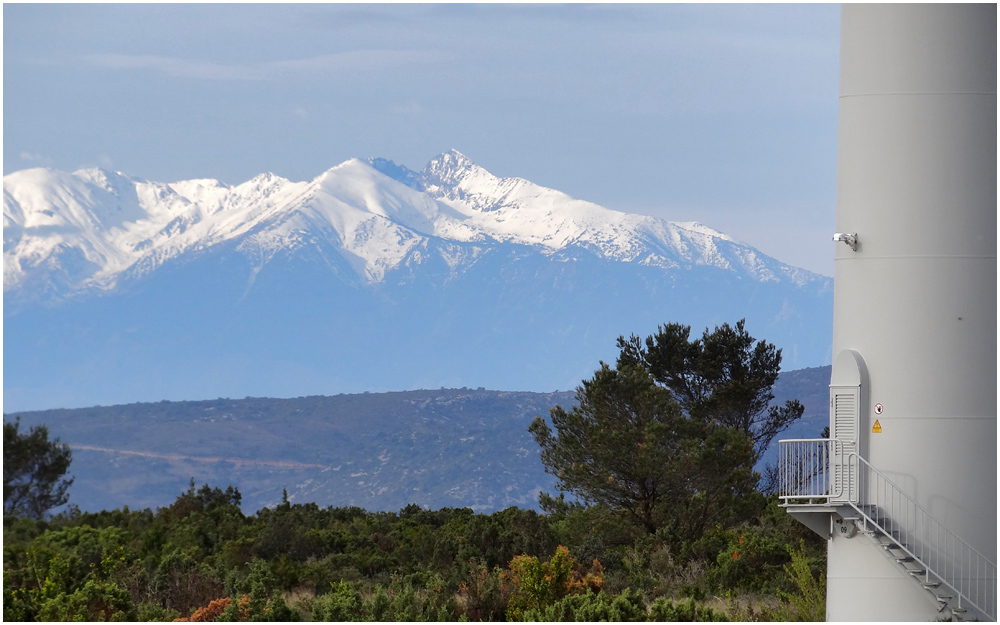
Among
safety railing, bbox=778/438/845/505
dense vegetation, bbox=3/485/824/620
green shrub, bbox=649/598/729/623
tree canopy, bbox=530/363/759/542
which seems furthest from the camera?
tree canopy, bbox=530/363/759/542

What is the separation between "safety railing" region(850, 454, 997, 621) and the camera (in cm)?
1455

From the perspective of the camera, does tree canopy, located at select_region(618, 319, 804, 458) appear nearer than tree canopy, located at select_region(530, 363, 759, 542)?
No

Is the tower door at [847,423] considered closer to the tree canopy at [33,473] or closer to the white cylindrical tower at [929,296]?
the white cylindrical tower at [929,296]

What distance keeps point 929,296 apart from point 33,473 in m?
29.0

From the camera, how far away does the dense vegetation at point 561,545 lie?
1734 centimetres

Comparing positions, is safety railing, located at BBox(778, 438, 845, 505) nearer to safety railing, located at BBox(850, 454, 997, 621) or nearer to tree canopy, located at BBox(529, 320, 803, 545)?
safety railing, located at BBox(850, 454, 997, 621)

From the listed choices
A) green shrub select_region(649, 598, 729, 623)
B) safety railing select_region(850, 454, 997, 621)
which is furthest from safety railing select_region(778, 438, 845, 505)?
green shrub select_region(649, 598, 729, 623)

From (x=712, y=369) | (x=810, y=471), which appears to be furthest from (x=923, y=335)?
(x=712, y=369)

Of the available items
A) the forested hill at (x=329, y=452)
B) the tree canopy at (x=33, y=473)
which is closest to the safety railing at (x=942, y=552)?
the tree canopy at (x=33, y=473)

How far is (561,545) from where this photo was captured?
84.0 feet

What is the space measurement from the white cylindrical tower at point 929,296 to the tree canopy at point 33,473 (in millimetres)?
27399

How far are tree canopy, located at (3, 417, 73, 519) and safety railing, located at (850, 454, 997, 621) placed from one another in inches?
1084

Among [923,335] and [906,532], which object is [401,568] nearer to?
[906,532]

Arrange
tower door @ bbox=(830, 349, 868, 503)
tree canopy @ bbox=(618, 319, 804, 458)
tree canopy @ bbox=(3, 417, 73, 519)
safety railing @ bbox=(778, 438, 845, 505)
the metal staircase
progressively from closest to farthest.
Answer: the metal staircase
tower door @ bbox=(830, 349, 868, 503)
safety railing @ bbox=(778, 438, 845, 505)
tree canopy @ bbox=(618, 319, 804, 458)
tree canopy @ bbox=(3, 417, 73, 519)
